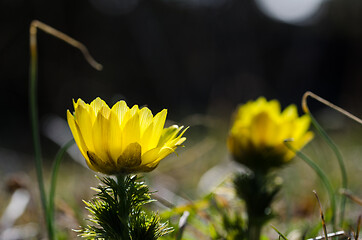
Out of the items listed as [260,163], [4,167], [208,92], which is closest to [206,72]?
[208,92]

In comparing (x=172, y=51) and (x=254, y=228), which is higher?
(x=172, y=51)

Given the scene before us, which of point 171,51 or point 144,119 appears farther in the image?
point 171,51

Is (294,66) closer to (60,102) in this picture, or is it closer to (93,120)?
(60,102)

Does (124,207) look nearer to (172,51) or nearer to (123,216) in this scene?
(123,216)

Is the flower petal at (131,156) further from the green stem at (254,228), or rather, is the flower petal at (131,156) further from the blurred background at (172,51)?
the blurred background at (172,51)

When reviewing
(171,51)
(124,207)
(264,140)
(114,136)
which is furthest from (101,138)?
(171,51)

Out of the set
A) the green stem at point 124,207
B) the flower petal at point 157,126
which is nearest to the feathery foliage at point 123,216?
the green stem at point 124,207
